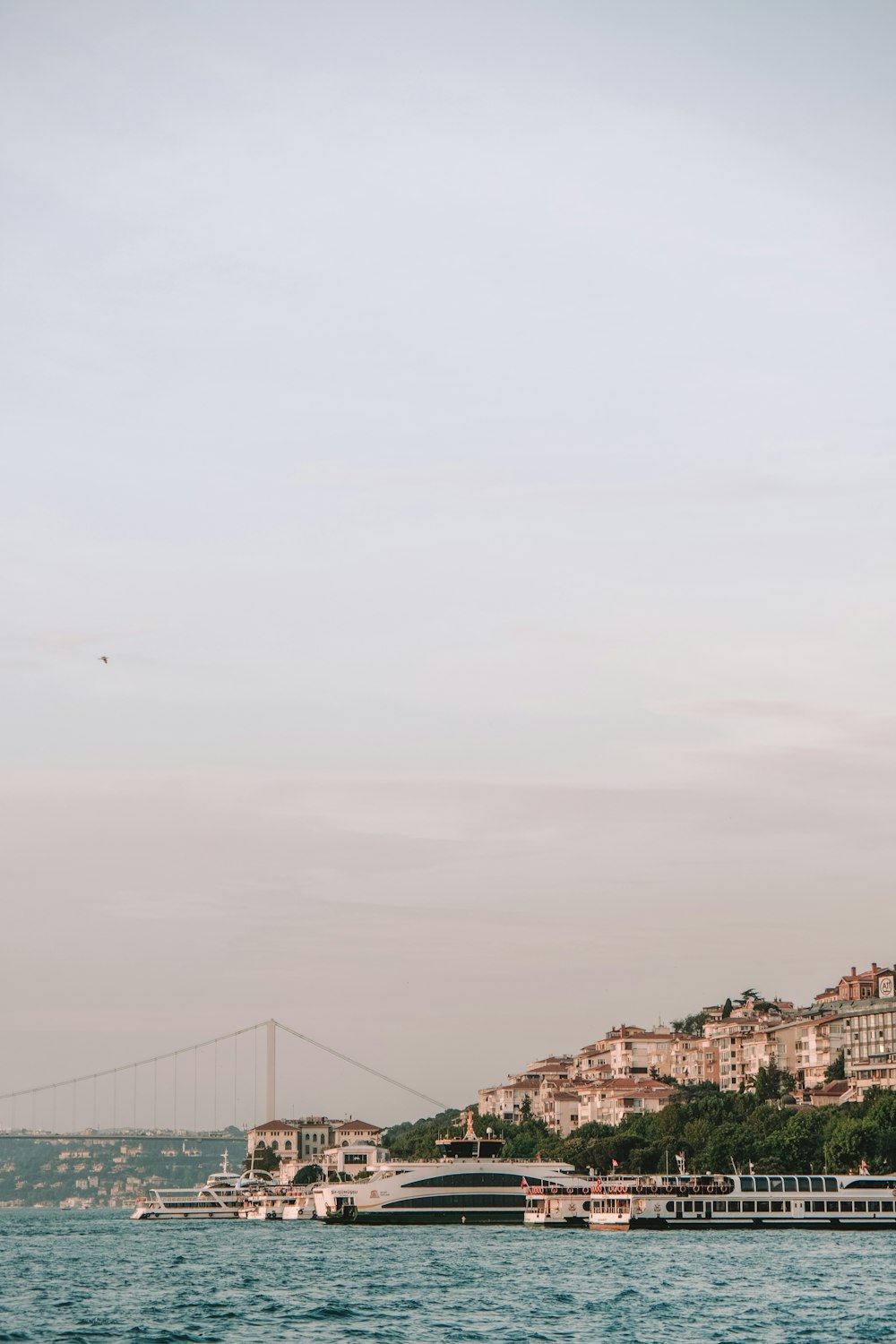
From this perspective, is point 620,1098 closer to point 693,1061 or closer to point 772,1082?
point 693,1061

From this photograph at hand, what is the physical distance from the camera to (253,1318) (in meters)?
48.4

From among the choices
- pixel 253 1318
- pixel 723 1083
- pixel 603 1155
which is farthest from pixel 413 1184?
pixel 723 1083

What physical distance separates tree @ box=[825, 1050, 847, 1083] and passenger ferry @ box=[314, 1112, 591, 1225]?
51.5 m

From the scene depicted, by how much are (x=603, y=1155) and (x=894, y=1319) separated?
87637 mm

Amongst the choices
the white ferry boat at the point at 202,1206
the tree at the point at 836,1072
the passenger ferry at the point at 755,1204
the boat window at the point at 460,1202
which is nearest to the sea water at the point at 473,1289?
the passenger ferry at the point at 755,1204

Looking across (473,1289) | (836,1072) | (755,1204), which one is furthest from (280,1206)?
(473,1289)

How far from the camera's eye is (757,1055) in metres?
169

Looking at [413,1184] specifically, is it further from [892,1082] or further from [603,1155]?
[892,1082]

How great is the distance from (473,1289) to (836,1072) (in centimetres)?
10453

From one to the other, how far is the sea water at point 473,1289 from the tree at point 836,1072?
67331 millimetres

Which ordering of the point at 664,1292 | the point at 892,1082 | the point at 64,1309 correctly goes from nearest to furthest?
the point at 64,1309 < the point at 664,1292 < the point at 892,1082

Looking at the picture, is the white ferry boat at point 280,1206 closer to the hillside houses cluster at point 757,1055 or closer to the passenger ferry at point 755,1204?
the hillside houses cluster at point 757,1055

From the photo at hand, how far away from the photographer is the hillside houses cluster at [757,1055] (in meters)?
153

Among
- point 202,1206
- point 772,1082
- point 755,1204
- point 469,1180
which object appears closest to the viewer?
point 755,1204
